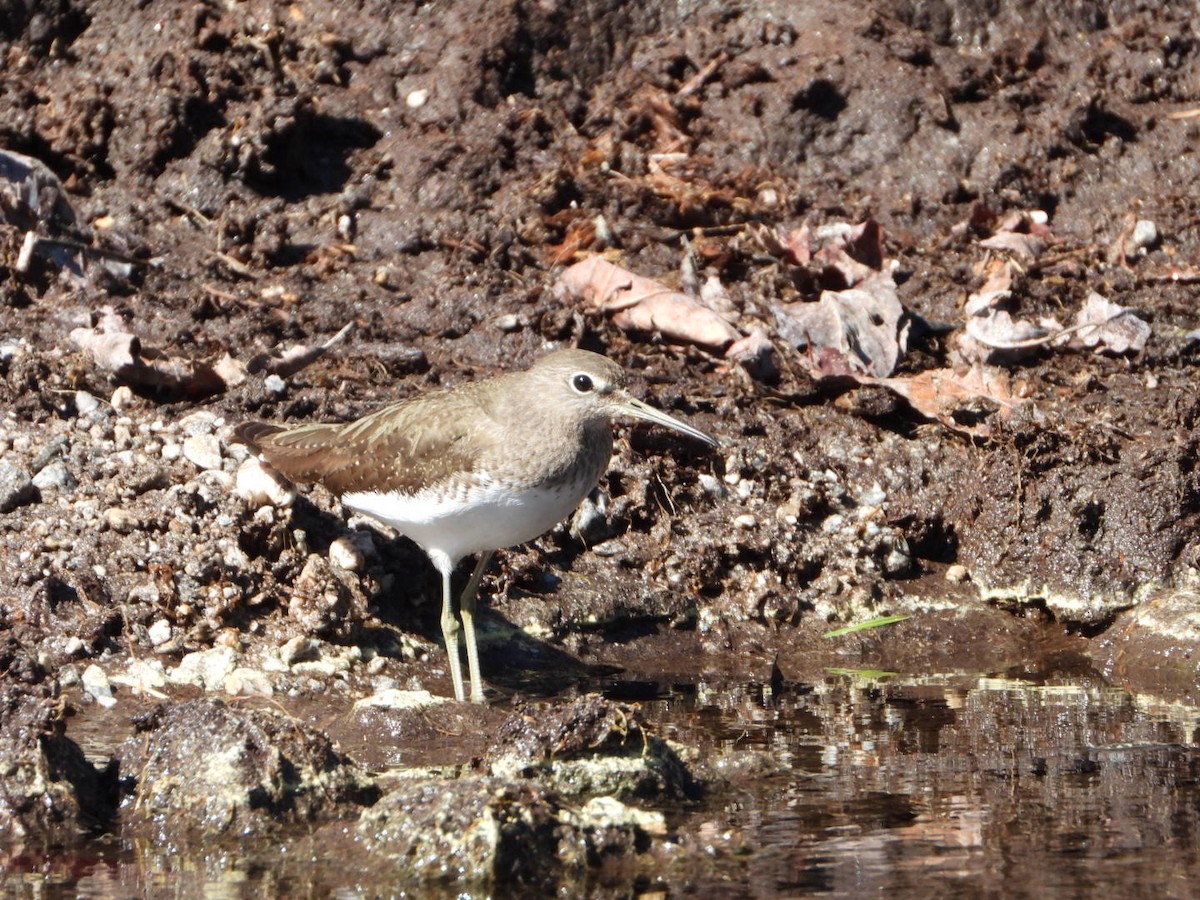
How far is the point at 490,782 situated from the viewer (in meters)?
5.08

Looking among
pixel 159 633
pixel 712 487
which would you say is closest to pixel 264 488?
pixel 159 633

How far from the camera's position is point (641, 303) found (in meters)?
9.45

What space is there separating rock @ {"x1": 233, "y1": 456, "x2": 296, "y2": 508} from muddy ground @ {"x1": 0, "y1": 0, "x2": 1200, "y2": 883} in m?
0.05

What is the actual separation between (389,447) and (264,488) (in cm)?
70

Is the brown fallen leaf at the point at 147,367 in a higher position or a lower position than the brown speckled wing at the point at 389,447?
higher

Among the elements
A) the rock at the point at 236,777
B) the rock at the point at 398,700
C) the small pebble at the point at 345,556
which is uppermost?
the small pebble at the point at 345,556

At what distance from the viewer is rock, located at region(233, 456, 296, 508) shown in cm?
754

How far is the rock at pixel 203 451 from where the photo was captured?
7.80 meters

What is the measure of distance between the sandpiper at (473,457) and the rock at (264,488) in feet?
0.24

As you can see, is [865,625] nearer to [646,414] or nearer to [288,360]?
[646,414]

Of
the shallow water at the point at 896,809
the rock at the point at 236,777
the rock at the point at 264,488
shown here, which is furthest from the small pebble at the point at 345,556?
the rock at the point at 236,777

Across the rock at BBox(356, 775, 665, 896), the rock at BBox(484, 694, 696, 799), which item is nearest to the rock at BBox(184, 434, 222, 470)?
the rock at BBox(484, 694, 696, 799)

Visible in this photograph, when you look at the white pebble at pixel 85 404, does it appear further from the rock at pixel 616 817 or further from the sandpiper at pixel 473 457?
the rock at pixel 616 817

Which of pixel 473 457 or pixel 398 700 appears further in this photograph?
pixel 473 457
